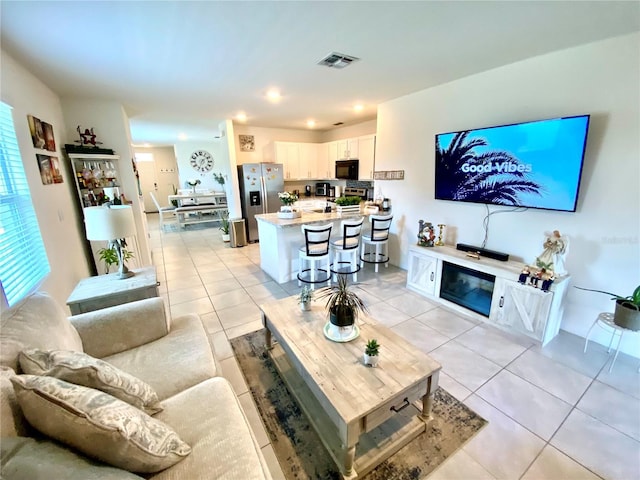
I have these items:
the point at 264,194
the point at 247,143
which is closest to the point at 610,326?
the point at 264,194

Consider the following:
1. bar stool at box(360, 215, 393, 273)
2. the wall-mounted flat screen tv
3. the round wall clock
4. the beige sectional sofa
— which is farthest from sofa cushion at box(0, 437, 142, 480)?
the round wall clock

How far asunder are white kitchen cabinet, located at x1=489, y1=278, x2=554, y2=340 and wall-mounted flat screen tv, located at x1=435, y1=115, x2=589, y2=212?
33.0 inches

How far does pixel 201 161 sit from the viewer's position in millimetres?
10055

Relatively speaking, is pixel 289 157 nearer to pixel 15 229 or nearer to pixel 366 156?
pixel 366 156

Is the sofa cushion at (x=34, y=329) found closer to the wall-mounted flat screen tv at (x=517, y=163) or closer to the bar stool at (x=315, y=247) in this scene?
the bar stool at (x=315, y=247)

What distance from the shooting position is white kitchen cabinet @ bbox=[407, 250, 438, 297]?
334 cm

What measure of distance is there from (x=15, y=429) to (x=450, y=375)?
243cm

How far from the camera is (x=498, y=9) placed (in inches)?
71.5

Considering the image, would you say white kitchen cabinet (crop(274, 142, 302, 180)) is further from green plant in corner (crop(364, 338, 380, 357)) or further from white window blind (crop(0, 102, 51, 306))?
green plant in corner (crop(364, 338, 380, 357))

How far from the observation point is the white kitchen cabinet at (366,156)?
5.09 meters

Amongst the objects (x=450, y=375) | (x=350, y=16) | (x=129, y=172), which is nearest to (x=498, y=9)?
(x=350, y=16)

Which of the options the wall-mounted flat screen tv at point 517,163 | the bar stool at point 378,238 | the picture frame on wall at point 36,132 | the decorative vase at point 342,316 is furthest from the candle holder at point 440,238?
the picture frame on wall at point 36,132

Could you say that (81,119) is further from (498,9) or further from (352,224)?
(498,9)

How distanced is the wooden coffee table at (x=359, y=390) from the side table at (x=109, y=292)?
3.86 feet
